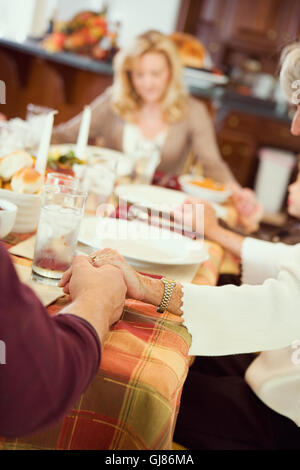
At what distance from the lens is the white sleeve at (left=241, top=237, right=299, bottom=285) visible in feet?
4.33

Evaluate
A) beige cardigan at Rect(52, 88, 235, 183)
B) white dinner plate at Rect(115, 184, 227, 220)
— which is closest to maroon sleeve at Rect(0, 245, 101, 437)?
white dinner plate at Rect(115, 184, 227, 220)

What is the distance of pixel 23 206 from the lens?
106 centimetres

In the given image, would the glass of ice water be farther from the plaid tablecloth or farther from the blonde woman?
the blonde woman

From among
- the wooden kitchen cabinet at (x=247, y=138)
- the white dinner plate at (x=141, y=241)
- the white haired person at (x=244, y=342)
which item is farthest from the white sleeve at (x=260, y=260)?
the wooden kitchen cabinet at (x=247, y=138)

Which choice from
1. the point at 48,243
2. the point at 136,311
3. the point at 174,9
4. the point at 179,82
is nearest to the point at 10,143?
the point at 48,243

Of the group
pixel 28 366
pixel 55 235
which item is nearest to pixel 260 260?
pixel 55 235

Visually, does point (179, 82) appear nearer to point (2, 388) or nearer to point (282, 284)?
point (282, 284)

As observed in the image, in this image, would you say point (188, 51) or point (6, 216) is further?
point (188, 51)

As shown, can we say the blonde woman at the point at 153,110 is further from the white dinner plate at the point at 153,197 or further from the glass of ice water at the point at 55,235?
the glass of ice water at the point at 55,235

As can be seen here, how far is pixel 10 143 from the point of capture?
1397 millimetres

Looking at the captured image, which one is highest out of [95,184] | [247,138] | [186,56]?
[186,56]

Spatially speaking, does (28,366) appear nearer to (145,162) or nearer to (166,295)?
(166,295)

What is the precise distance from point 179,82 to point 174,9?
137 inches

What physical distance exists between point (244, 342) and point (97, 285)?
0.32 metres
